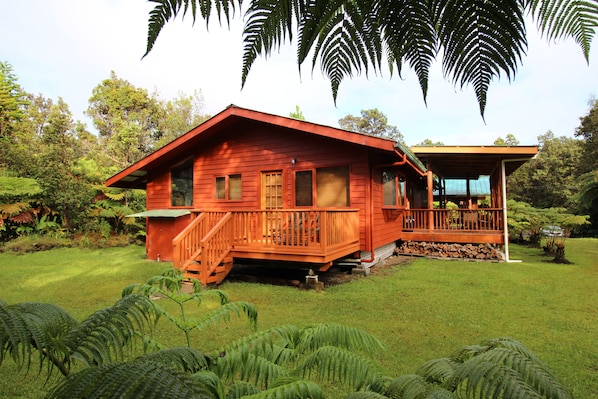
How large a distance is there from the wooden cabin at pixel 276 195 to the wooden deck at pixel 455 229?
52 mm

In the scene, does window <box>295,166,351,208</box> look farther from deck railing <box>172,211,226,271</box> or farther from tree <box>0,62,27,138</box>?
tree <box>0,62,27,138</box>

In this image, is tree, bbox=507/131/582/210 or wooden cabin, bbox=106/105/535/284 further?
tree, bbox=507/131/582/210

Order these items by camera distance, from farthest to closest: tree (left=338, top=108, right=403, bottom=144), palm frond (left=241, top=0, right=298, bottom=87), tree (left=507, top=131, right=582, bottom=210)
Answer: tree (left=338, top=108, right=403, bottom=144)
tree (left=507, top=131, right=582, bottom=210)
palm frond (left=241, top=0, right=298, bottom=87)

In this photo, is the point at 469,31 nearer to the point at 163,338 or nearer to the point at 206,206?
the point at 163,338

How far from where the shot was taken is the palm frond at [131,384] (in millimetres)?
586

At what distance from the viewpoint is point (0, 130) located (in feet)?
51.3

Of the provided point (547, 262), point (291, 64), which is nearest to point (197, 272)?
point (291, 64)

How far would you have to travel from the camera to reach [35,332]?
0.74m

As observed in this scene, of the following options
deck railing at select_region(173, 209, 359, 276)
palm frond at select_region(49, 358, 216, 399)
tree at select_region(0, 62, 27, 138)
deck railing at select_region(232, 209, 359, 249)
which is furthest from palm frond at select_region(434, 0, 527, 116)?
tree at select_region(0, 62, 27, 138)

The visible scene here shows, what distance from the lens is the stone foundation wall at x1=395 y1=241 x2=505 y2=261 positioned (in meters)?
10.4

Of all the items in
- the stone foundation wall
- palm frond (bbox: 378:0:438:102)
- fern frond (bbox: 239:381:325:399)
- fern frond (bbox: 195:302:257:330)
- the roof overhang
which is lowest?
the stone foundation wall

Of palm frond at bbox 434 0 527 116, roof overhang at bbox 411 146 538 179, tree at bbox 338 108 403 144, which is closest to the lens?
palm frond at bbox 434 0 527 116

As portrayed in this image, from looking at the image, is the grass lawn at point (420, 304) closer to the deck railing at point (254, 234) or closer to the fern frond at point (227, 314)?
the deck railing at point (254, 234)

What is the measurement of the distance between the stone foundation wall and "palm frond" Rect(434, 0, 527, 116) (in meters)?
11.5
